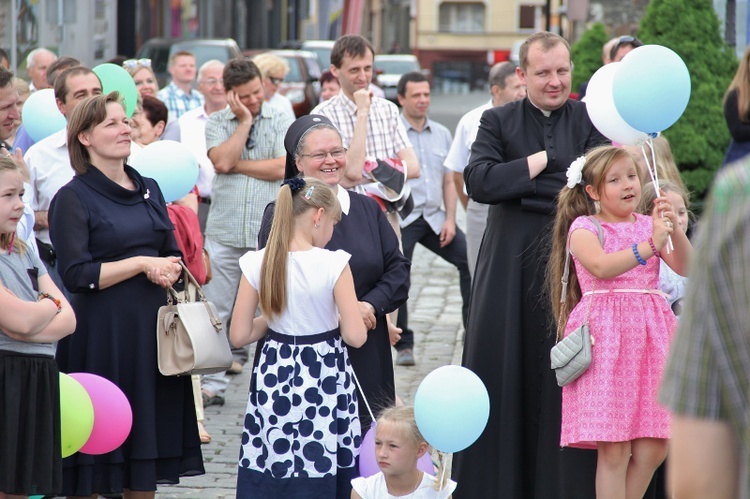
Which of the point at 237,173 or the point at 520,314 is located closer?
the point at 520,314

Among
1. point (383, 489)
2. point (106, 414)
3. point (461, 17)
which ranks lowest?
point (383, 489)

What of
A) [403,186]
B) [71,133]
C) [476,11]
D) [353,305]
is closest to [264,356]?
[353,305]

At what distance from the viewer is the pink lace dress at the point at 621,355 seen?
4234 mm

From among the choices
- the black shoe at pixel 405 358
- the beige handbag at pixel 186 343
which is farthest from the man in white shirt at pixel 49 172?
the black shoe at pixel 405 358

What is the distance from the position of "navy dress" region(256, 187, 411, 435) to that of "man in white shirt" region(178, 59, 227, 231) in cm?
283

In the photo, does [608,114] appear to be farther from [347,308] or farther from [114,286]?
[114,286]

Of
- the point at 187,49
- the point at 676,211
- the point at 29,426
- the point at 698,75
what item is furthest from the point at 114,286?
the point at 187,49

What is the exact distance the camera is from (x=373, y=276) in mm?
4586

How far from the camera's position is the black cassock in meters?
4.67

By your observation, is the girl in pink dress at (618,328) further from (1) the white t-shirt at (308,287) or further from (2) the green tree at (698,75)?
(2) the green tree at (698,75)

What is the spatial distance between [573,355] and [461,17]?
6921cm

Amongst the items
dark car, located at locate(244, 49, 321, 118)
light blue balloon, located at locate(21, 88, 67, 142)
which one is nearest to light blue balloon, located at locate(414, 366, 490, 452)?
light blue balloon, located at locate(21, 88, 67, 142)

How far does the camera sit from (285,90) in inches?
836

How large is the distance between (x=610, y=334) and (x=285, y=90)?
57.4ft
